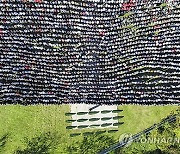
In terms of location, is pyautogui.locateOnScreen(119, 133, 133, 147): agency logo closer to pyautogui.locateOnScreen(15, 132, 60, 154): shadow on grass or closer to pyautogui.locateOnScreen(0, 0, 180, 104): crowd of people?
pyautogui.locateOnScreen(0, 0, 180, 104): crowd of people

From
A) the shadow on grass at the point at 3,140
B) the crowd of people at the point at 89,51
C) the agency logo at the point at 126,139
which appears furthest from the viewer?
the agency logo at the point at 126,139

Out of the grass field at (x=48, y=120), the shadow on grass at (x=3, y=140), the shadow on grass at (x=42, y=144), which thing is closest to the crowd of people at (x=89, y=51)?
the grass field at (x=48, y=120)

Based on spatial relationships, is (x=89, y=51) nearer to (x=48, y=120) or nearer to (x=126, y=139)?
(x=48, y=120)

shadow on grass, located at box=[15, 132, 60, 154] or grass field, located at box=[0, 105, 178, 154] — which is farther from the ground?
grass field, located at box=[0, 105, 178, 154]

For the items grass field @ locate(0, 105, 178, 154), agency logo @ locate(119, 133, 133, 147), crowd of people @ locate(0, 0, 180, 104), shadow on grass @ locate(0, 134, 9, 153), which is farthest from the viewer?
agency logo @ locate(119, 133, 133, 147)

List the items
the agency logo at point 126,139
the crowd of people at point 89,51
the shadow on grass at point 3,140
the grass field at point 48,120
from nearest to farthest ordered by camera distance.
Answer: the crowd of people at point 89,51, the shadow on grass at point 3,140, the grass field at point 48,120, the agency logo at point 126,139

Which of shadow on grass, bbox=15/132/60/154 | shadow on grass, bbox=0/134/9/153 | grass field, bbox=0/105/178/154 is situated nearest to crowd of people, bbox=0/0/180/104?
grass field, bbox=0/105/178/154

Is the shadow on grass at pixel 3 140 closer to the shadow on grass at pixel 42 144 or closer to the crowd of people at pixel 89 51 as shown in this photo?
the shadow on grass at pixel 42 144
